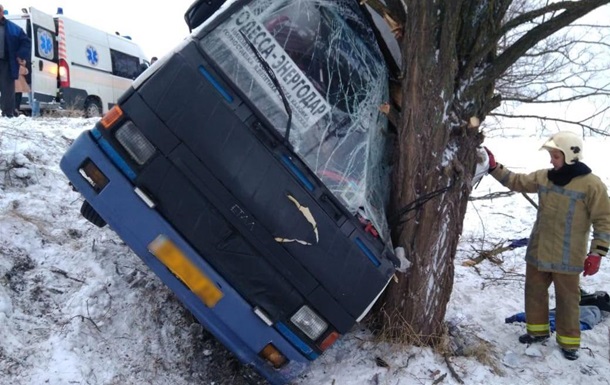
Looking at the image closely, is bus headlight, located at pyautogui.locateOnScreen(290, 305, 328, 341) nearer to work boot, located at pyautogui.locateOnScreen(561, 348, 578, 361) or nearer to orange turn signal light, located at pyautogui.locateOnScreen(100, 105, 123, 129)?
orange turn signal light, located at pyautogui.locateOnScreen(100, 105, 123, 129)

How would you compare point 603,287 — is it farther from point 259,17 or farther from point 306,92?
point 259,17

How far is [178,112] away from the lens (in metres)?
2.90

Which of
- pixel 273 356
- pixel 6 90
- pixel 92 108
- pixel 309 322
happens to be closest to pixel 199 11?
pixel 309 322

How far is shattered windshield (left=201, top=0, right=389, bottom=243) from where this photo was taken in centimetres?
306

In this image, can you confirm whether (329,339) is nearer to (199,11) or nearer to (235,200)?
(235,200)

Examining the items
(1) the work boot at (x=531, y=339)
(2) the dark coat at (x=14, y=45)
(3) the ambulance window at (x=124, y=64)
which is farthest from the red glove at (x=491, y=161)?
(3) the ambulance window at (x=124, y=64)

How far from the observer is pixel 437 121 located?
3.42 metres

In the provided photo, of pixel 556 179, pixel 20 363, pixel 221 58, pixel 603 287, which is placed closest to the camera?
pixel 20 363

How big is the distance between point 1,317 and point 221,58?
2022mm

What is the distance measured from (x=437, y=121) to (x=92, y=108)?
394 inches

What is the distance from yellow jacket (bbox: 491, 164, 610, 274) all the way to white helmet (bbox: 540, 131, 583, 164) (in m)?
0.16

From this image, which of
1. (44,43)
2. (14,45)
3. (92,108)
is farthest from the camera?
(92,108)

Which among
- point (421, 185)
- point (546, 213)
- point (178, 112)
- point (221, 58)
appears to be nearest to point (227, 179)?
point (178, 112)

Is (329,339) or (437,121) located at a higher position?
(437,121)
